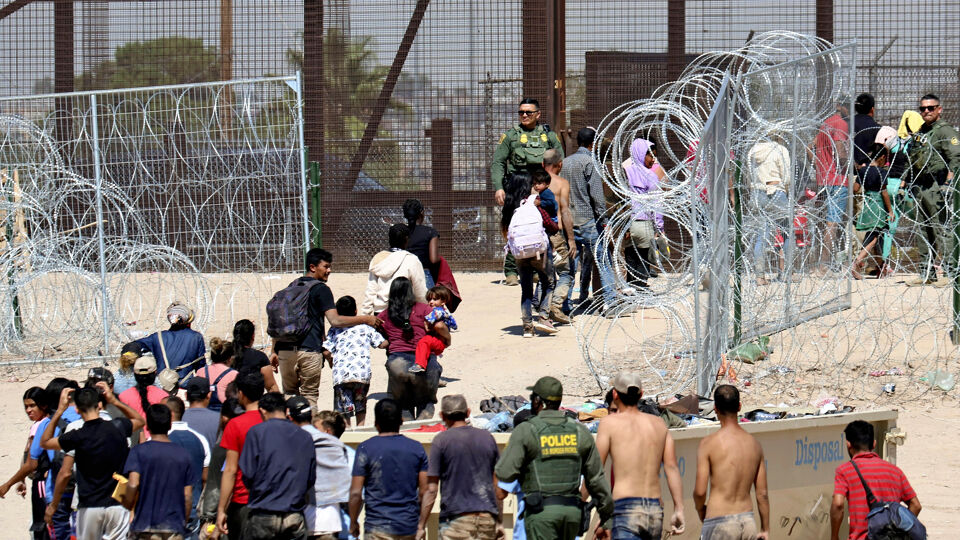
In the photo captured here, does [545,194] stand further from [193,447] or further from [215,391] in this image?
[193,447]

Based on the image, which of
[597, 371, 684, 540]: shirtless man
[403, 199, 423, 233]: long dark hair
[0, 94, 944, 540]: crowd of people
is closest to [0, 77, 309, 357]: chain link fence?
[403, 199, 423, 233]: long dark hair

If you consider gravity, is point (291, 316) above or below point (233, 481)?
above

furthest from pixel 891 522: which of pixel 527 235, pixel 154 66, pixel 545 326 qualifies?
pixel 154 66

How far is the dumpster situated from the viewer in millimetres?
6820

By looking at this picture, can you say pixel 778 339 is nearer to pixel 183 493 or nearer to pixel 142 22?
pixel 183 493

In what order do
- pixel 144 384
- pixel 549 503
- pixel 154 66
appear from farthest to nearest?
pixel 154 66 < pixel 144 384 < pixel 549 503

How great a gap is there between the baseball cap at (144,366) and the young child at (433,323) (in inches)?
71.1

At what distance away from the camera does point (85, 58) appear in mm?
15641

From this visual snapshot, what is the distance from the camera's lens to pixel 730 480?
6359mm

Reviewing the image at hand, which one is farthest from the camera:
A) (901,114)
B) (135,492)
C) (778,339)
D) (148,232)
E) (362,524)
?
(901,114)

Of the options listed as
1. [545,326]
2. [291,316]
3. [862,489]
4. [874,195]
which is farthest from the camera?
[874,195]

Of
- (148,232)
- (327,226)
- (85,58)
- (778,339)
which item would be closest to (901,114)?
(778,339)

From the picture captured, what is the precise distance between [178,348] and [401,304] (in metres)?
1.50

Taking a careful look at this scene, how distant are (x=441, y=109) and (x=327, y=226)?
76.1 inches
